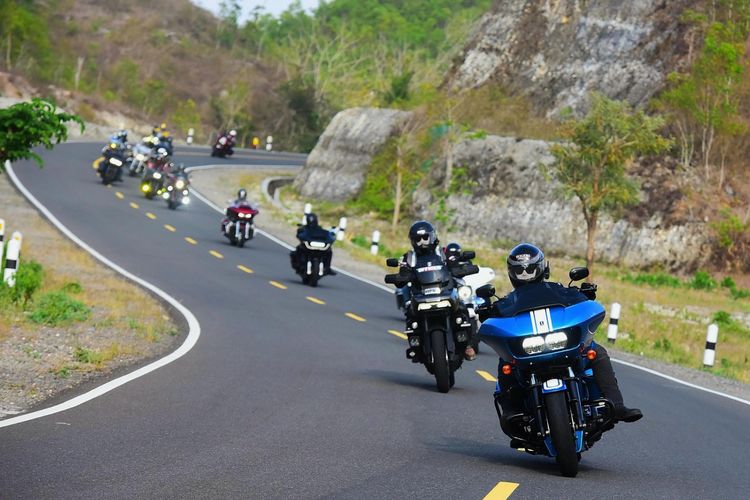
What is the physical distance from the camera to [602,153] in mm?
45031

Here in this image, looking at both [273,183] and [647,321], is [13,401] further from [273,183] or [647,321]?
[273,183]

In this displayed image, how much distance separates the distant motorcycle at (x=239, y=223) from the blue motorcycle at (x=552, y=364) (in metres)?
27.5

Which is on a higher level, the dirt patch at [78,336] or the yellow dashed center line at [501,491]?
the yellow dashed center line at [501,491]

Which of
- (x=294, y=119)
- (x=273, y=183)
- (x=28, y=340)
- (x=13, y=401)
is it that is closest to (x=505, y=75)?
(x=273, y=183)

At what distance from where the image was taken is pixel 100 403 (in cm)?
1184

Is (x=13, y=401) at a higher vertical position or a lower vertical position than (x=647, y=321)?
higher

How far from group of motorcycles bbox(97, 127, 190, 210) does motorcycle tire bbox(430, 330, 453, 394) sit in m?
31.2

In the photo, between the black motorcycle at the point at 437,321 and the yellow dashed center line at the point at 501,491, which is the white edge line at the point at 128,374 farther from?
the yellow dashed center line at the point at 501,491

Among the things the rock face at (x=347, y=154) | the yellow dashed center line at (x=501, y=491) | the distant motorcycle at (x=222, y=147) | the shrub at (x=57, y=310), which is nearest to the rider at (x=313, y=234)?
the shrub at (x=57, y=310)

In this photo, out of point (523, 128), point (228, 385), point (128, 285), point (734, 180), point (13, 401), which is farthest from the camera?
point (523, 128)

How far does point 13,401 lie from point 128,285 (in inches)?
545

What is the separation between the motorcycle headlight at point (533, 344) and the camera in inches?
371

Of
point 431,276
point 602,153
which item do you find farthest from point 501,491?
point 602,153

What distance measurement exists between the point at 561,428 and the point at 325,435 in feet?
7.49
